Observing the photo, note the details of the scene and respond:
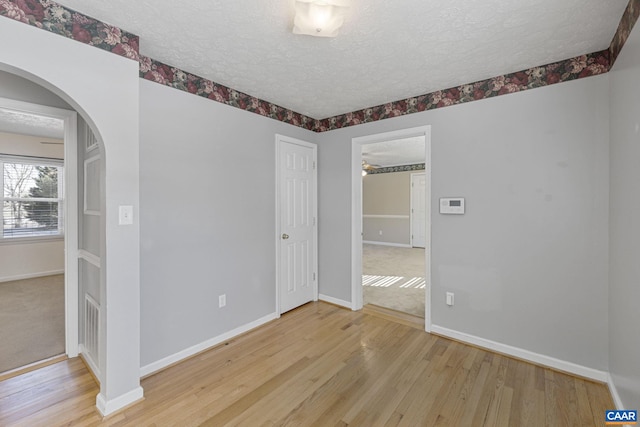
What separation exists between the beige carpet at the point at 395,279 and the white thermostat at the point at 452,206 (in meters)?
1.39

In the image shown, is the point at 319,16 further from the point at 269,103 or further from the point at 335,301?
the point at 335,301

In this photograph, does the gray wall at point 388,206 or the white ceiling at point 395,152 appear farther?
the gray wall at point 388,206

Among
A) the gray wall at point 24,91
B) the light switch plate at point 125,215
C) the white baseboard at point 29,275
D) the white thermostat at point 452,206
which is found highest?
the gray wall at point 24,91

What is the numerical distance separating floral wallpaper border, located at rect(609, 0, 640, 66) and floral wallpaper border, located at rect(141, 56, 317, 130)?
2.86 metres

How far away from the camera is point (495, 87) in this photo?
251 cm

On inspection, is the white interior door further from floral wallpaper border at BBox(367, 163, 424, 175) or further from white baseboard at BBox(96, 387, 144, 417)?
white baseboard at BBox(96, 387, 144, 417)

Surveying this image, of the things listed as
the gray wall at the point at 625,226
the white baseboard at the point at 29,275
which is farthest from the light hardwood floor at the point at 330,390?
the white baseboard at the point at 29,275

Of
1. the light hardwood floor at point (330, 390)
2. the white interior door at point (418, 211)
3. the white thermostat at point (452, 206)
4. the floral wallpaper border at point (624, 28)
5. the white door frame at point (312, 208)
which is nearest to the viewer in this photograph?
the floral wallpaper border at point (624, 28)

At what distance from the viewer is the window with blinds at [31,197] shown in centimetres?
466

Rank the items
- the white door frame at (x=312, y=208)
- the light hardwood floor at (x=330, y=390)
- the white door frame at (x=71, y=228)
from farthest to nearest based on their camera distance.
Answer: the white door frame at (x=312, y=208)
the white door frame at (x=71, y=228)
the light hardwood floor at (x=330, y=390)

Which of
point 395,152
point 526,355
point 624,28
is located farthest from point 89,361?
point 395,152

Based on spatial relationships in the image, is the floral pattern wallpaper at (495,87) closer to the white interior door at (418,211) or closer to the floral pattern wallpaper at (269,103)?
the floral pattern wallpaper at (269,103)

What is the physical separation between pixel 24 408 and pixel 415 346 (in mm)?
3021

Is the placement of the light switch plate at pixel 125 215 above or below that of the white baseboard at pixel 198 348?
above
